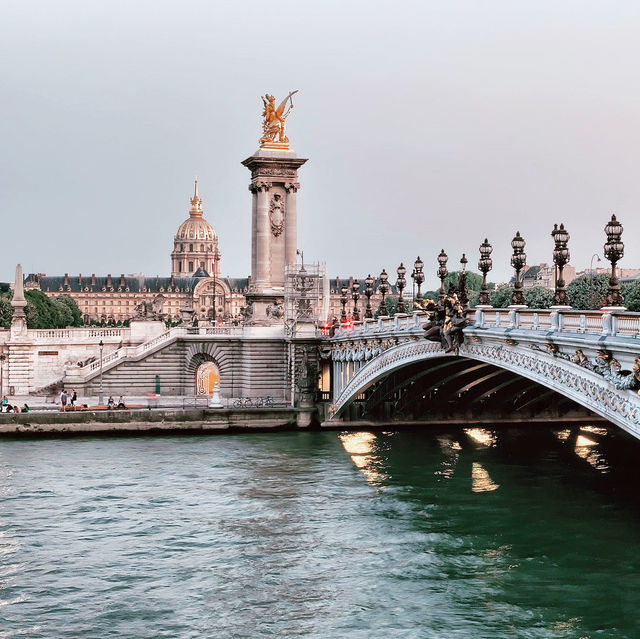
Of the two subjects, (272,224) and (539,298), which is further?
(539,298)

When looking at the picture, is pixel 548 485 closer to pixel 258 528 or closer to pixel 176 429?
pixel 258 528

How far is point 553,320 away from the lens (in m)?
29.4

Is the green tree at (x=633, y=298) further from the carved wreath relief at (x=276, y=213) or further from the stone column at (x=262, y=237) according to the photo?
the stone column at (x=262, y=237)

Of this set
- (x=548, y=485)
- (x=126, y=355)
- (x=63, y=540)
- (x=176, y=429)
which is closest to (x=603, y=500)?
(x=548, y=485)

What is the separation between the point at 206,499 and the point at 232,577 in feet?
31.7

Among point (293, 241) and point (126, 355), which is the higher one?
point (293, 241)

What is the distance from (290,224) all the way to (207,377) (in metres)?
11.3

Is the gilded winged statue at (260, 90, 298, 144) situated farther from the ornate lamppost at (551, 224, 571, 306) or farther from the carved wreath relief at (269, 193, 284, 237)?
the ornate lamppost at (551, 224, 571, 306)

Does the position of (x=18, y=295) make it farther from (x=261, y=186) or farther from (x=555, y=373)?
(x=555, y=373)

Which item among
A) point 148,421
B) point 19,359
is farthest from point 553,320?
point 19,359

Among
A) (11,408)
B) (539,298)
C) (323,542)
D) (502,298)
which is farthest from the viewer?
(502,298)

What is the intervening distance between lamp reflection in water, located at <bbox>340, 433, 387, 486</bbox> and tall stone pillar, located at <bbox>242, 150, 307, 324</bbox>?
52.9 feet

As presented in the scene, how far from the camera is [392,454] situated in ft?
A: 161

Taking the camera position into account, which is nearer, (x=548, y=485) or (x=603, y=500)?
(x=603, y=500)
